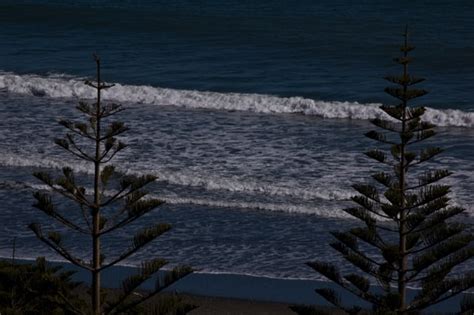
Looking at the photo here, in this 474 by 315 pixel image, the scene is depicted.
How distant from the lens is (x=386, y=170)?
46.4 ft

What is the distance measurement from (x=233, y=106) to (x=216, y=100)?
0.53 m

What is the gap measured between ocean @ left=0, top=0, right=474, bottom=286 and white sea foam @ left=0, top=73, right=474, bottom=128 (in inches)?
1.4

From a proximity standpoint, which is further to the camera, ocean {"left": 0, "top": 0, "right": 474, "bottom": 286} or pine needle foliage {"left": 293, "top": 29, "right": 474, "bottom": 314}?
ocean {"left": 0, "top": 0, "right": 474, "bottom": 286}

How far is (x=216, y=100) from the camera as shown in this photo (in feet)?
62.7


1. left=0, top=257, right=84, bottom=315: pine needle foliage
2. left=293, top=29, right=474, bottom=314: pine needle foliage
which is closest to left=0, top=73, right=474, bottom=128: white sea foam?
left=293, top=29, right=474, bottom=314: pine needle foliage

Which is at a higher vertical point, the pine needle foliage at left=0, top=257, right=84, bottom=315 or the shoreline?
the pine needle foliage at left=0, top=257, right=84, bottom=315

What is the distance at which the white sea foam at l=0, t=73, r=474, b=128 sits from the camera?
18031 millimetres

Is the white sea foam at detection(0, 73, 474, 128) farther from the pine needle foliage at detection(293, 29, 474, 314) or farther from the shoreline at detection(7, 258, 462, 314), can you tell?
the pine needle foliage at detection(293, 29, 474, 314)

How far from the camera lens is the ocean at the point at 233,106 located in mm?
11516

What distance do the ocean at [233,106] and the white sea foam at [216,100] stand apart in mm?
36

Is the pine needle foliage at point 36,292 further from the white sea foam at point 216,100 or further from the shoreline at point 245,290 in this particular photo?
the white sea foam at point 216,100

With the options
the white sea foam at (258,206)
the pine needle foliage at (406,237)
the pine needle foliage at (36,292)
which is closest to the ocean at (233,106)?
the white sea foam at (258,206)

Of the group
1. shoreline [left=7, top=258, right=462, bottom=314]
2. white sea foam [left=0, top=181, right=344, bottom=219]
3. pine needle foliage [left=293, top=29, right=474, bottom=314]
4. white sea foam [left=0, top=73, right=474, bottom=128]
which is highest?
white sea foam [left=0, top=73, right=474, bottom=128]

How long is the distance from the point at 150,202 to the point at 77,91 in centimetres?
1358
